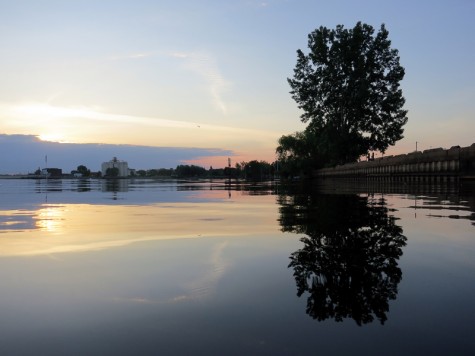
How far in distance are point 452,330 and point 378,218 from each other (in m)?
6.30

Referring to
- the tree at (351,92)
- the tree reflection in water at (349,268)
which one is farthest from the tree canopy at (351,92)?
the tree reflection in water at (349,268)

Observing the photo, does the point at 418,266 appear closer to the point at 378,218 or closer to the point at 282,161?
the point at 378,218

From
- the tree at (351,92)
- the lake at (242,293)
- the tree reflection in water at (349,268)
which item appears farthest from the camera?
the tree at (351,92)

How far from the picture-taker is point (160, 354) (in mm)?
2457

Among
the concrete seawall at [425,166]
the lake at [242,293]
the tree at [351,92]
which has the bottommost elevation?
the lake at [242,293]

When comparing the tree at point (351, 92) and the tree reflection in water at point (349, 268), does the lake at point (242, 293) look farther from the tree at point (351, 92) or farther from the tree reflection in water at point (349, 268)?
the tree at point (351, 92)

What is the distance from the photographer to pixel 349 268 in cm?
438

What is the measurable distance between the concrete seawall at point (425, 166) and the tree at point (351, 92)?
4.28 m

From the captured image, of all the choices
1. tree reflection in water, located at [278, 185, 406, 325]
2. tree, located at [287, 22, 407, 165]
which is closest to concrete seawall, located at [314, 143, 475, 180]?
tree, located at [287, 22, 407, 165]

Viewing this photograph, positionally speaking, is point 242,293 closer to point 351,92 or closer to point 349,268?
point 349,268

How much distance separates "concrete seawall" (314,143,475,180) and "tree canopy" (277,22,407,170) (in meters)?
4.39

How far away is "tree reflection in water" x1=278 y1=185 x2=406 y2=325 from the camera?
3.22m

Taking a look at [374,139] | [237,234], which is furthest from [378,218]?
[374,139]

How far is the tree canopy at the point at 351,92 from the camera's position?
51688 mm
